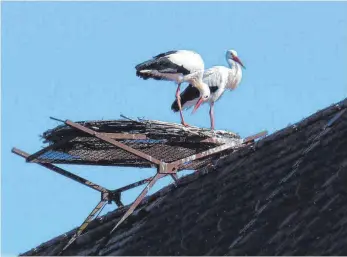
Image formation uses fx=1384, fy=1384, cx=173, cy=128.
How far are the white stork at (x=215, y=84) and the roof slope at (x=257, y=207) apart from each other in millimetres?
5073

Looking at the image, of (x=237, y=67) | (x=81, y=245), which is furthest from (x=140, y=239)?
(x=237, y=67)

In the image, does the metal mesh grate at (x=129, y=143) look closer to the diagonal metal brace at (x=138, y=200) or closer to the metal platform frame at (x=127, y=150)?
the metal platform frame at (x=127, y=150)

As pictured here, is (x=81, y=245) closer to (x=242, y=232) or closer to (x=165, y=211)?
(x=165, y=211)

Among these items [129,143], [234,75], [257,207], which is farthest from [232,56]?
[257,207]

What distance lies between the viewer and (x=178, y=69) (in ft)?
64.4

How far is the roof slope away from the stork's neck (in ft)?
19.4

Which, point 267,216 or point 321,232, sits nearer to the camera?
point 321,232

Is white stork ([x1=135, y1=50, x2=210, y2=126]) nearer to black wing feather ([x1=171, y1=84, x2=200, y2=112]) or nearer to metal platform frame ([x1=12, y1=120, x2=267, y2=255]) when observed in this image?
black wing feather ([x1=171, y1=84, x2=200, y2=112])

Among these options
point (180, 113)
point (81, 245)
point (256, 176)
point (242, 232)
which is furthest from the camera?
point (180, 113)

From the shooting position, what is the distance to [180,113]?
65.5 feet

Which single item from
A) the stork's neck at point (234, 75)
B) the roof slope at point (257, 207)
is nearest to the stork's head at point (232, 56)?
the stork's neck at point (234, 75)

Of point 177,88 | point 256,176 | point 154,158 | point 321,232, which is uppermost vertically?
point 177,88

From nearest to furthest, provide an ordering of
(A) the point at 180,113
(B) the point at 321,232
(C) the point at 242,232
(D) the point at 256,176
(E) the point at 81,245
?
(B) the point at 321,232, (C) the point at 242,232, (D) the point at 256,176, (E) the point at 81,245, (A) the point at 180,113

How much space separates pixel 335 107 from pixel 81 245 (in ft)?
11.5
